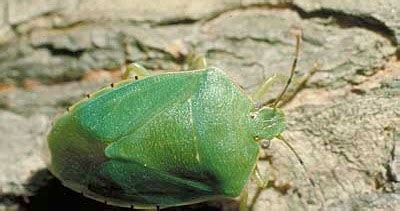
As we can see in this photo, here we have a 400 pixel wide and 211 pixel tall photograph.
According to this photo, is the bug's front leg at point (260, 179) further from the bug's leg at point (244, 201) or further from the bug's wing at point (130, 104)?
the bug's wing at point (130, 104)

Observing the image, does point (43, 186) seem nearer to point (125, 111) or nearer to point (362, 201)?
point (125, 111)

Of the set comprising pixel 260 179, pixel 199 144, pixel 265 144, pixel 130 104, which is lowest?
pixel 260 179

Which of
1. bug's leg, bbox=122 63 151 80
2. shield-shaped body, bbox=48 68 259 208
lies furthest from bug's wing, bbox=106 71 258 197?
bug's leg, bbox=122 63 151 80

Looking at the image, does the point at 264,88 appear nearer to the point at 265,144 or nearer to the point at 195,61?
the point at 265,144

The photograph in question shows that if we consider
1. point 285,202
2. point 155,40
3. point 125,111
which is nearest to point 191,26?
point 155,40

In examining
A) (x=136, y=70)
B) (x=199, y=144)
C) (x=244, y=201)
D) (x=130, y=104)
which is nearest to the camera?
(x=199, y=144)

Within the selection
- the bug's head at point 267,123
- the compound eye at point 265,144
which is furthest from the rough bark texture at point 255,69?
the bug's head at point 267,123

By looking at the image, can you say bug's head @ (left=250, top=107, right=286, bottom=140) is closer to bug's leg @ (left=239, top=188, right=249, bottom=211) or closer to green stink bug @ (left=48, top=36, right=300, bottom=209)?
green stink bug @ (left=48, top=36, right=300, bottom=209)

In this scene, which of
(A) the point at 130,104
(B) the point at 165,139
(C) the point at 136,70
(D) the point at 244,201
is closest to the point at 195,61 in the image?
(C) the point at 136,70
